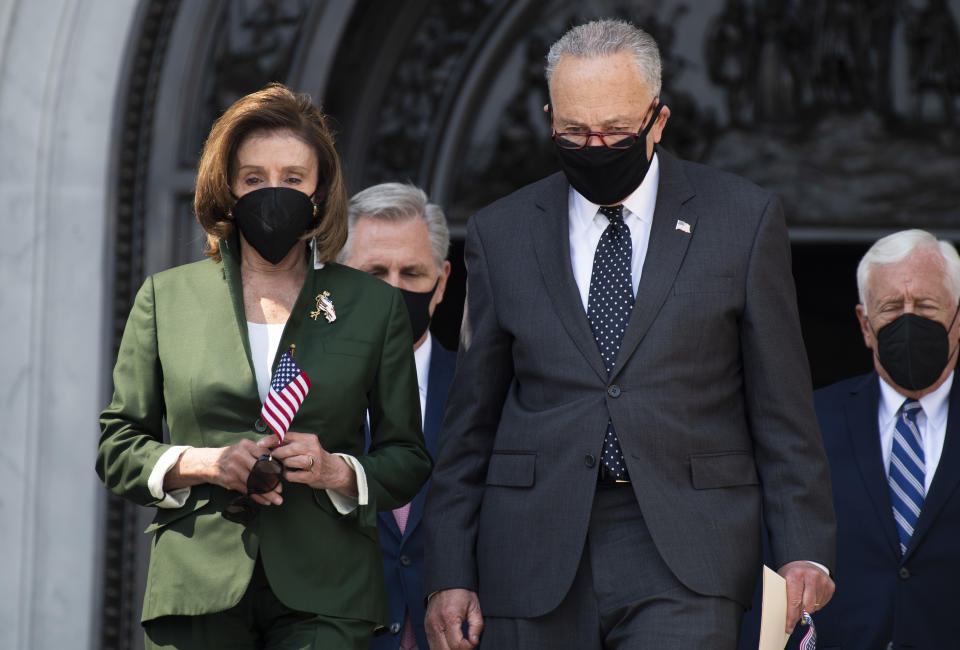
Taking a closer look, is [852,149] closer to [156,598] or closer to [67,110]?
[67,110]

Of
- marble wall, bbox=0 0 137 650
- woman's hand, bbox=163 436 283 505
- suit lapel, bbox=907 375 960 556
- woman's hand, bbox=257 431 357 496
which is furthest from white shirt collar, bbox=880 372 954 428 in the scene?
marble wall, bbox=0 0 137 650

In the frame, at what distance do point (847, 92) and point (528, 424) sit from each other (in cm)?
370

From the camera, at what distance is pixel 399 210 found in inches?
181

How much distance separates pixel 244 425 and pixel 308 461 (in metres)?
0.23

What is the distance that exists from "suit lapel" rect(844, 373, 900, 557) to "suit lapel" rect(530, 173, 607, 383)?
1.45 metres

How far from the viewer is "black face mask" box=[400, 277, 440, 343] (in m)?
4.41

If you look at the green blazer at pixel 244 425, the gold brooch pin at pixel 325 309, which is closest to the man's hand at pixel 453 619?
the green blazer at pixel 244 425

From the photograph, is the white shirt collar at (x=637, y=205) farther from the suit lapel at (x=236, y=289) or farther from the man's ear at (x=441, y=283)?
the man's ear at (x=441, y=283)

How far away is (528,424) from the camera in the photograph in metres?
3.38

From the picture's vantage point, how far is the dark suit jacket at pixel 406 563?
158 inches

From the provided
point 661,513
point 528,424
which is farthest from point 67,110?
point 661,513

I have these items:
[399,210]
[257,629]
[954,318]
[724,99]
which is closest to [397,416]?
[257,629]

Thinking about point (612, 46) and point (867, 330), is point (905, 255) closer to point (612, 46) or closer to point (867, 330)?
point (867, 330)

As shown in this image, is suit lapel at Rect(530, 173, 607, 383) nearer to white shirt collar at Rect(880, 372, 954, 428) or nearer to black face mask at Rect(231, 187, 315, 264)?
black face mask at Rect(231, 187, 315, 264)
